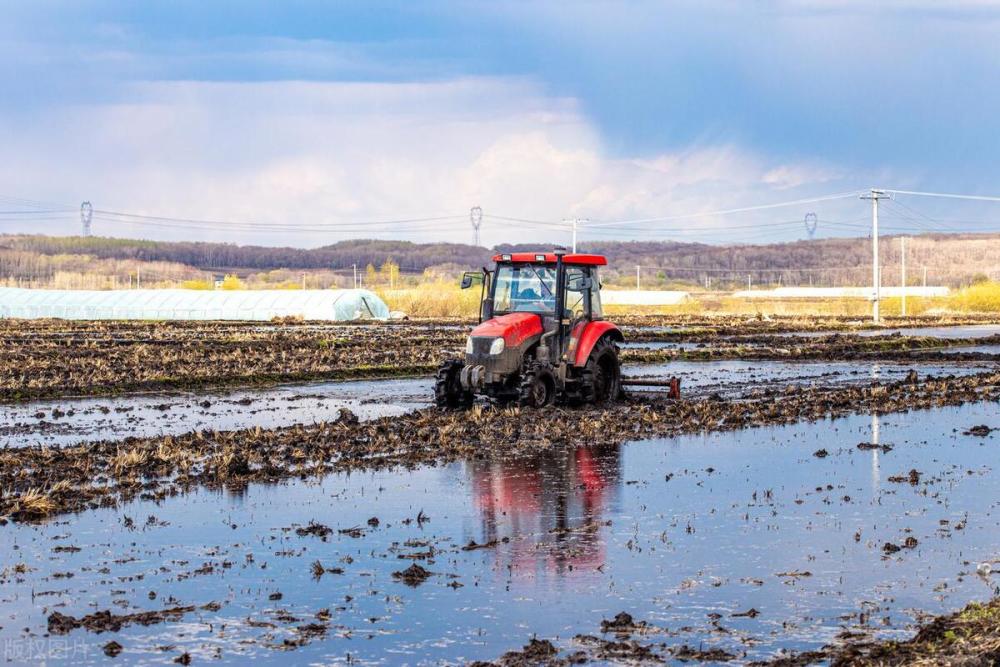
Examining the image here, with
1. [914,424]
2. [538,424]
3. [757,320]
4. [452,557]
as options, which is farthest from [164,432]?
[757,320]

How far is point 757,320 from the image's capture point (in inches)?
2842

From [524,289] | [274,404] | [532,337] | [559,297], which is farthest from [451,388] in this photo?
[274,404]

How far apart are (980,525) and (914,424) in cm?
890

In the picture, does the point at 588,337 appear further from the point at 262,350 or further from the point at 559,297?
the point at 262,350

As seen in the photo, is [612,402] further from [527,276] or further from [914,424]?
[914,424]

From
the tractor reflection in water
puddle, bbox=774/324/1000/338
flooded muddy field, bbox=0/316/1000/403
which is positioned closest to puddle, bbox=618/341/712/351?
flooded muddy field, bbox=0/316/1000/403

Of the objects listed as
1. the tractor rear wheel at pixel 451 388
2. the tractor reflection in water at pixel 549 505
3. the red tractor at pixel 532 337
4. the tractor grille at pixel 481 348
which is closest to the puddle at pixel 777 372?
the red tractor at pixel 532 337

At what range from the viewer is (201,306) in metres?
75.1

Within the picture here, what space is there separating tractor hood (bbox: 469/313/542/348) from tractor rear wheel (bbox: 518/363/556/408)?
51cm

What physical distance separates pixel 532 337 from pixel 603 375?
7.93 feet

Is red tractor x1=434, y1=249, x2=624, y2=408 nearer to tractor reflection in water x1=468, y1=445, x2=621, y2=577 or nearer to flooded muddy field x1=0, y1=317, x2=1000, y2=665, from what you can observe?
flooded muddy field x1=0, y1=317, x2=1000, y2=665

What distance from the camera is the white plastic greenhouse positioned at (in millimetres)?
72938

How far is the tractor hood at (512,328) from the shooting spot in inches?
830

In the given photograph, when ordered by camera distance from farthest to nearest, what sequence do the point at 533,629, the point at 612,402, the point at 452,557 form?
the point at 612,402, the point at 452,557, the point at 533,629
